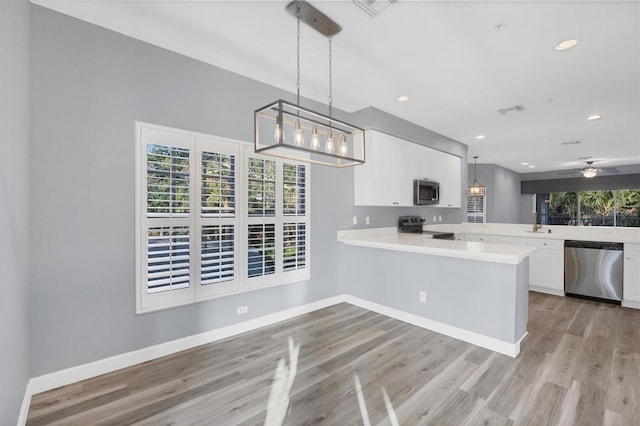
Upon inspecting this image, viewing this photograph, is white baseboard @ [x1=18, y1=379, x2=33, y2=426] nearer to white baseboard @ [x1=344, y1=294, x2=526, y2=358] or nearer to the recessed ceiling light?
white baseboard @ [x1=344, y1=294, x2=526, y2=358]

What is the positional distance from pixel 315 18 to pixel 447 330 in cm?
316

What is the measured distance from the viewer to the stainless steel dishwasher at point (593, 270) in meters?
4.17

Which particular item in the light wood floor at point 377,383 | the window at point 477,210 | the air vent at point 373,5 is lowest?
the light wood floor at point 377,383

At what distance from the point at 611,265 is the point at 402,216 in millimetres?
2930

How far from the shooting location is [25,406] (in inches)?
74.8

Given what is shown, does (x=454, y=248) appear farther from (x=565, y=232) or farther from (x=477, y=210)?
(x=477, y=210)

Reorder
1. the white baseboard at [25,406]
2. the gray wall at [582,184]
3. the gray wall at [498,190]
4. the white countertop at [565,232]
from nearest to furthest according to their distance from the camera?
the white baseboard at [25,406] → the white countertop at [565,232] → the gray wall at [582,184] → the gray wall at [498,190]

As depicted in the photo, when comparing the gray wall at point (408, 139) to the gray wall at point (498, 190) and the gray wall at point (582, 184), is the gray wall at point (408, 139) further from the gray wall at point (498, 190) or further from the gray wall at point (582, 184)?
the gray wall at point (582, 184)

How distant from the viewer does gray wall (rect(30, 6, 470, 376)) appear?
2.12m

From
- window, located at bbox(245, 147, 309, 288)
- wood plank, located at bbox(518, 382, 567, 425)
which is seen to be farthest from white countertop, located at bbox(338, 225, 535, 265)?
wood plank, located at bbox(518, 382, 567, 425)

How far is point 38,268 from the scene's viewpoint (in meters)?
2.08

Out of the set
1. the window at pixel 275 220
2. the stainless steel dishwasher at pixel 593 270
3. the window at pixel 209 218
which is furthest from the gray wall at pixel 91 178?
the stainless steel dishwasher at pixel 593 270

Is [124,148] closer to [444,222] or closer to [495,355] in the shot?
[495,355]

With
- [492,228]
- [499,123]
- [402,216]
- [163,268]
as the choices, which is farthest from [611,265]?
[163,268]
